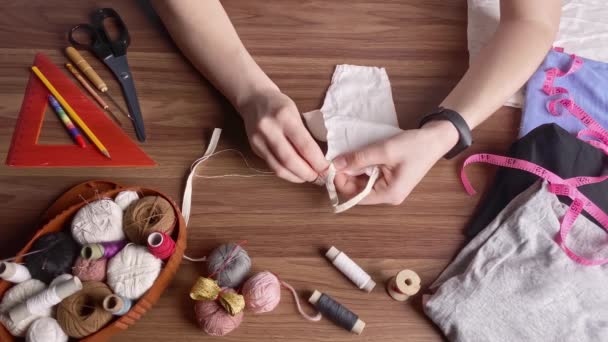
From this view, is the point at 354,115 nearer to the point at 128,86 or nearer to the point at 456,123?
the point at 456,123

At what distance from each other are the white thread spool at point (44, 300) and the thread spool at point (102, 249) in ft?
0.12

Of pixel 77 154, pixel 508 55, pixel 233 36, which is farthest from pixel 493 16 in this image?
pixel 77 154

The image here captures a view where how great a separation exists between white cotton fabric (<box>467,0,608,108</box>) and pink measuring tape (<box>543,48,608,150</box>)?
2.1 inches

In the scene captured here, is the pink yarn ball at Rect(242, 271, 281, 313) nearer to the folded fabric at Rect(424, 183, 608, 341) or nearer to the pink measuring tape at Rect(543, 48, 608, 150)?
the folded fabric at Rect(424, 183, 608, 341)

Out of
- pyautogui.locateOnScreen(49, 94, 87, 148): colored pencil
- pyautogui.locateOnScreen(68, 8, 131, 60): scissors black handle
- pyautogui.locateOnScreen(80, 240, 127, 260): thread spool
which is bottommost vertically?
pyautogui.locateOnScreen(80, 240, 127, 260): thread spool

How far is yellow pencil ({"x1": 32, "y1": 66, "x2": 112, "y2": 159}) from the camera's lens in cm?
69

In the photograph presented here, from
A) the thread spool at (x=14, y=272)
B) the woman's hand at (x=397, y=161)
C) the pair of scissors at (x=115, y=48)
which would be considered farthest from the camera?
the pair of scissors at (x=115, y=48)

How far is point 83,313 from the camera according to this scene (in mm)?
529

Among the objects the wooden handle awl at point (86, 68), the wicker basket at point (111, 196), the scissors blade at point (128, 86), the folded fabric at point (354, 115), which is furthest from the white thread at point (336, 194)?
the wooden handle awl at point (86, 68)

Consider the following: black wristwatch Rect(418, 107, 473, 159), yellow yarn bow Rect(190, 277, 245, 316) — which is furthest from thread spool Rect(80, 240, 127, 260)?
black wristwatch Rect(418, 107, 473, 159)

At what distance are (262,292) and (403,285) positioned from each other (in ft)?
0.65

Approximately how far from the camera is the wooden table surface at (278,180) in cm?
60

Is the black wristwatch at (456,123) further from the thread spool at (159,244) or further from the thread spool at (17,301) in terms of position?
the thread spool at (17,301)

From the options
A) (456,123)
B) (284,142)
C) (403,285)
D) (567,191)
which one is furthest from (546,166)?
(284,142)
